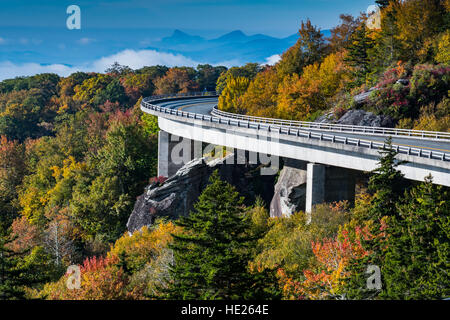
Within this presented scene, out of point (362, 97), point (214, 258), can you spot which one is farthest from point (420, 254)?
point (362, 97)

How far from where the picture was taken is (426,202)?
1784cm

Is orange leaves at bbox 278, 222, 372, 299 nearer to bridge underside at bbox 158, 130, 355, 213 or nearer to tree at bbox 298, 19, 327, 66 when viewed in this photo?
bridge underside at bbox 158, 130, 355, 213

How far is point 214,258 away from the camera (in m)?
15.7

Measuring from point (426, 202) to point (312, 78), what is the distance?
3643 centimetres

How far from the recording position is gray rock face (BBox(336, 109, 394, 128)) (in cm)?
3900

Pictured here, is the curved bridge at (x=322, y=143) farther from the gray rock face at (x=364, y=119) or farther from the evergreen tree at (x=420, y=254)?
the evergreen tree at (x=420, y=254)

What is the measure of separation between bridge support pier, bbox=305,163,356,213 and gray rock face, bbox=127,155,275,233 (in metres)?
13.5

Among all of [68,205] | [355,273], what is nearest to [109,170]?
[68,205]

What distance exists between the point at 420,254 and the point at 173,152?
38596mm

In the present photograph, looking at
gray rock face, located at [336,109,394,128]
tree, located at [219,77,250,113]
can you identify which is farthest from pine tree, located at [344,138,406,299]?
tree, located at [219,77,250,113]

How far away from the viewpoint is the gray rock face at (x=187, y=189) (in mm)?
41688
